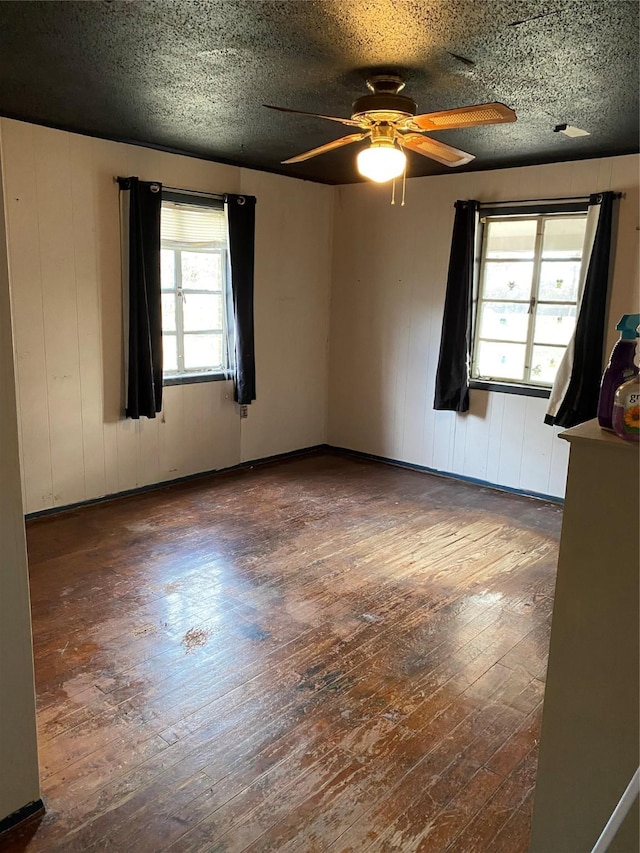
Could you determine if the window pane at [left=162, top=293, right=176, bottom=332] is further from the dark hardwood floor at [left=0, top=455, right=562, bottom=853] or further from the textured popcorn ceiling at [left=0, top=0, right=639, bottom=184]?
the dark hardwood floor at [left=0, top=455, right=562, bottom=853]

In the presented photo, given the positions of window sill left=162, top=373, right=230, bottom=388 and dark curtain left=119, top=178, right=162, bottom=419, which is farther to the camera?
window sill left=162, top=373, right=230, bottom=388

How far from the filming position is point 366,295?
5859 millimetres

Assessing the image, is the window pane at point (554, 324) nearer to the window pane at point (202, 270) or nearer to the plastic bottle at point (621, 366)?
the window pane at point (202, 270)

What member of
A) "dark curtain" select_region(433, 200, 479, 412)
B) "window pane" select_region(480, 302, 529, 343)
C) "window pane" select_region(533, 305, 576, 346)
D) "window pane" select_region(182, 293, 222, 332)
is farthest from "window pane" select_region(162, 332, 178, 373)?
"window pane" select_region(533, 305, 576, 346)

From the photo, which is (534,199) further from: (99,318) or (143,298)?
(99,318)

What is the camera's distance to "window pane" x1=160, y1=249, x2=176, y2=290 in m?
4.77

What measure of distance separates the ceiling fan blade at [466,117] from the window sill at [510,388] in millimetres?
2543

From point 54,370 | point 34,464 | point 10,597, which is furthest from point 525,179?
point 10,597

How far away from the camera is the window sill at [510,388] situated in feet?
16.1

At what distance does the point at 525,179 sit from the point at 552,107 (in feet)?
4.76

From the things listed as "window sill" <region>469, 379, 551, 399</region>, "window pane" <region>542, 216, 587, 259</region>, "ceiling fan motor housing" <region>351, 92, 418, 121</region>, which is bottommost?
"window sill" <region>469, 379, 551, 399</region>

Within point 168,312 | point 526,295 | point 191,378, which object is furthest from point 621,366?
point 191,378

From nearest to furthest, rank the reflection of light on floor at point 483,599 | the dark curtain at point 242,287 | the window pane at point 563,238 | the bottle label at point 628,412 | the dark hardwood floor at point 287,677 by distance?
the bottle label at point 628,412, the dark hardwood floor at point 287,677, the reflection of light on floor at point 483,599, the window pane at point 563,238, the dark curtain at point 242,287

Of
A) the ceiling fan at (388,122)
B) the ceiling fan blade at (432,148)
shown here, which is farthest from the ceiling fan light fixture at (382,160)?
the ceiling fan blade at (432,148)
